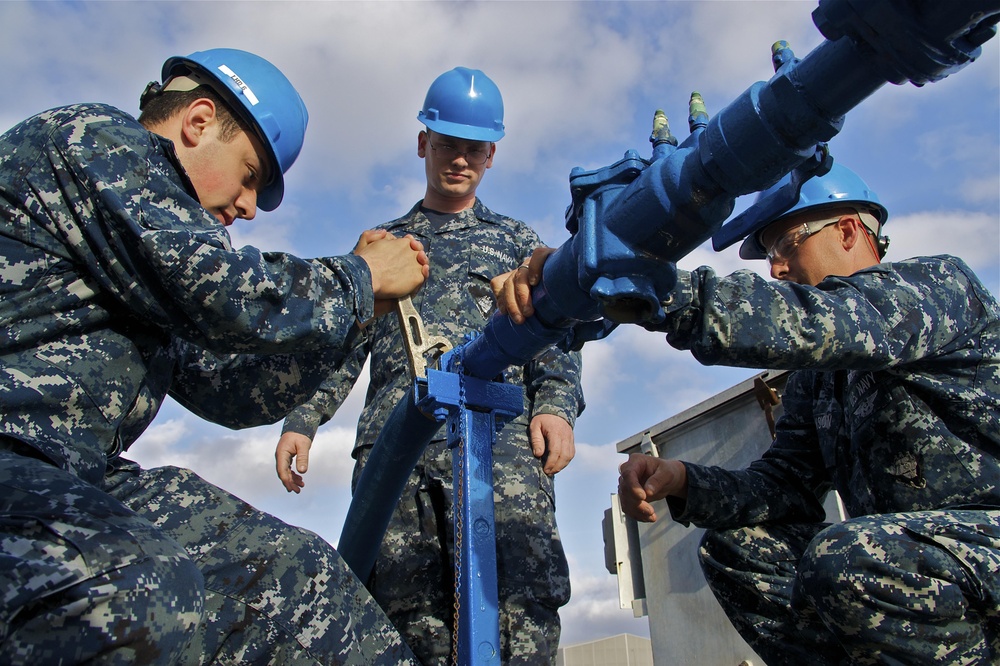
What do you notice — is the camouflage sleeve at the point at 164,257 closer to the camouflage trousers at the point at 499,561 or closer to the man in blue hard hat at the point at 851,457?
the man in blue hard hat at the point at 851,457

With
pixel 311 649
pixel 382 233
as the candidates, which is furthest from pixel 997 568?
pixel 382 233

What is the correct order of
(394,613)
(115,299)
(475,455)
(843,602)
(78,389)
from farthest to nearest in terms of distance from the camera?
(394,613), (475,455), (843,602), (115,299), (78,389)

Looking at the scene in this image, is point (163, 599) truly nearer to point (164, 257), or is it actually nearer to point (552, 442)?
point (164, 257)

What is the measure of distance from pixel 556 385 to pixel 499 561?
718 millimetres

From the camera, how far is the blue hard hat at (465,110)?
3.87 meters

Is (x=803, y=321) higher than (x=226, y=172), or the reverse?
(x=226, y=172)

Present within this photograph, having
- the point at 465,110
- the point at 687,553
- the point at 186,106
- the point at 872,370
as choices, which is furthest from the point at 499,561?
the point at 687,553

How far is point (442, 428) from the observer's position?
3.30 metres

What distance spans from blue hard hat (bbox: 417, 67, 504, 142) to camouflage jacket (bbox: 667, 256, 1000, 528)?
1821 mm

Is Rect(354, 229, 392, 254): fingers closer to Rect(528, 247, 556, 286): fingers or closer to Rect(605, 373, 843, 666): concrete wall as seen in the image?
Rect(528, 247, 556, 286): fingers

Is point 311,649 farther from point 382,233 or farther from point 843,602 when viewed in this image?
point 843,602

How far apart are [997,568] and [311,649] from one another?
171cm

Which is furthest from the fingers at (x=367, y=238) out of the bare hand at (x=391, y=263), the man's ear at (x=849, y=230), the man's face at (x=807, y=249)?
the man's ear at (x=849, y=230)

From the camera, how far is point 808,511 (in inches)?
123
